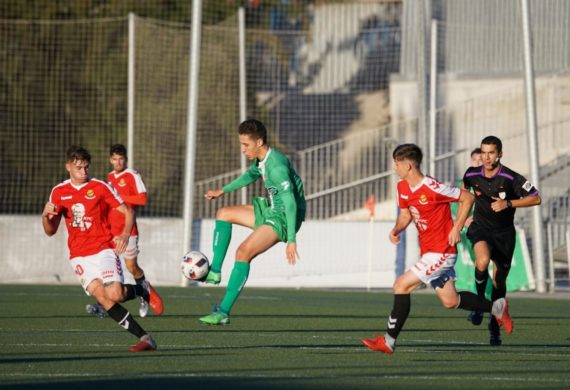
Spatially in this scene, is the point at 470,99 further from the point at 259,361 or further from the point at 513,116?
the point at 259,361

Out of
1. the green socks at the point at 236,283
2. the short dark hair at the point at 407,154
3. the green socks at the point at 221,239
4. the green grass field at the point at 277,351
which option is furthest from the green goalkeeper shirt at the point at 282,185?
the short dark hair at the point at 407,154

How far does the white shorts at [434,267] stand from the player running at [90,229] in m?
2.23

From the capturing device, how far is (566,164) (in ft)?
77.7

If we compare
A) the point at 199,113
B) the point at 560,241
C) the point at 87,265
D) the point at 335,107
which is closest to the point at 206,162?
the point at 199,113

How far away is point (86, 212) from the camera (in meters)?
10.4

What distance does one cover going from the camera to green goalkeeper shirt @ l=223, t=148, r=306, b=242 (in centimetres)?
1148

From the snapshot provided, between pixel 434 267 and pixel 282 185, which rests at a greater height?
pixel 282 185

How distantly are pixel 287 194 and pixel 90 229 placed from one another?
2006 millimetres

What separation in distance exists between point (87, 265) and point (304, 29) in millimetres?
15968

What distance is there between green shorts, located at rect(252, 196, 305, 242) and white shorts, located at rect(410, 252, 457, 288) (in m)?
1.89

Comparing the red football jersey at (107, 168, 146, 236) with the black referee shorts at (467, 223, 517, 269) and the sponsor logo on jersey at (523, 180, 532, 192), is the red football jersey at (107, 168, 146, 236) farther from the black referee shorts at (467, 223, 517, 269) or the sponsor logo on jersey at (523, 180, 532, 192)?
the sponsor logo on jersey at (523, 180, 532, 192)

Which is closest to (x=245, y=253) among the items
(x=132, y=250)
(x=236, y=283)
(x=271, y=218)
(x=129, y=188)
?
(x=236, y=283)

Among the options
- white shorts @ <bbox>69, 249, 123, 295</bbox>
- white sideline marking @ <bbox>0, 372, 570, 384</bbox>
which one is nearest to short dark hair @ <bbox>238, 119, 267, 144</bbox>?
white shorts @ <bbox>69, 249, 123, 295</bbox>

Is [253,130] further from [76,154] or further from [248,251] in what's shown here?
[76,154]
